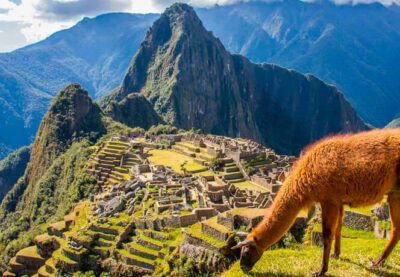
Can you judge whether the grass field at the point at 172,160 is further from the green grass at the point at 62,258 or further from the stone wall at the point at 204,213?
the stone wall at the point at 204,213

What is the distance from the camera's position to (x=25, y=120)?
612ft

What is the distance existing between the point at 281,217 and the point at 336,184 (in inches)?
39.8

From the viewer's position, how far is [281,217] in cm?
736

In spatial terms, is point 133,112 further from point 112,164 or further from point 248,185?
point 248,185

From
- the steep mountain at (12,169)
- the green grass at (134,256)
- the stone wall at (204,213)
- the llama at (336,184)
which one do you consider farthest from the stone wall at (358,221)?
the steep mountain at (12,169)

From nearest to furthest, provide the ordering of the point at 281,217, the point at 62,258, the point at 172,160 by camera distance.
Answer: the point at 281,217
the point at 62,258
the point at 172,160

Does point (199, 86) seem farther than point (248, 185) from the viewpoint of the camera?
Yes

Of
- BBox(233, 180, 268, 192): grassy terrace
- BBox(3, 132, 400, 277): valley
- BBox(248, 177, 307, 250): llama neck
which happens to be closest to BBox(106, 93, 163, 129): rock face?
BBox(3, 132, 400, 277): valley

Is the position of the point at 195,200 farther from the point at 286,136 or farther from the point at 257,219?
the point at 286,136

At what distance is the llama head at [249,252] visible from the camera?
7484 mm

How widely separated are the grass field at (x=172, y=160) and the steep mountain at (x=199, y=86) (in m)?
71.6

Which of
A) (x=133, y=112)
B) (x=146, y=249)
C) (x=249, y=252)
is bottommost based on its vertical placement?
(x=146, y=249)

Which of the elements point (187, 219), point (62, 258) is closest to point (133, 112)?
point (62, 258)

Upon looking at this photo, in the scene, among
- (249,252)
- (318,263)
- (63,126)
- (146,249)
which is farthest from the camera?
(63,126)
